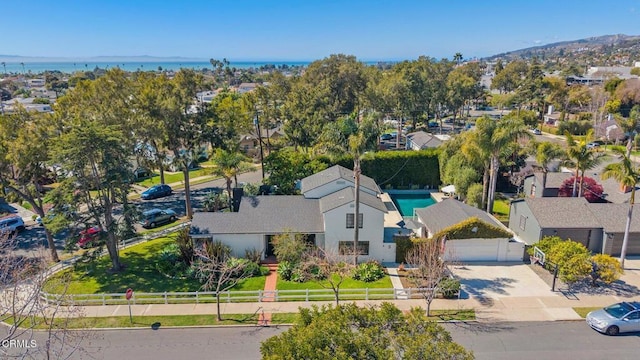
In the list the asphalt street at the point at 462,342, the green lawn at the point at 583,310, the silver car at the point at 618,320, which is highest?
the silver car at the point at 618,320

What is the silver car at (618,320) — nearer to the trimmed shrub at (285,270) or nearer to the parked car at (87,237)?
the trimmed shrub at (285,270)

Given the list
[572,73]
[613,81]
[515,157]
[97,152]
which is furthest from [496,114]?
[97,152]

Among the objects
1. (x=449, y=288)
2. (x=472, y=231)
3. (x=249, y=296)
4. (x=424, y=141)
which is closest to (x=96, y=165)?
(x=249, y=296)

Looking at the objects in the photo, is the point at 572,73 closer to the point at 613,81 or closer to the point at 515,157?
the point at 613,81

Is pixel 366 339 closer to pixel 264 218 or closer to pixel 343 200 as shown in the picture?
pixel 343 200

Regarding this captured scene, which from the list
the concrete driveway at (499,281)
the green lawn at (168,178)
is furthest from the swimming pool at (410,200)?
the green lawn at (168,178)
